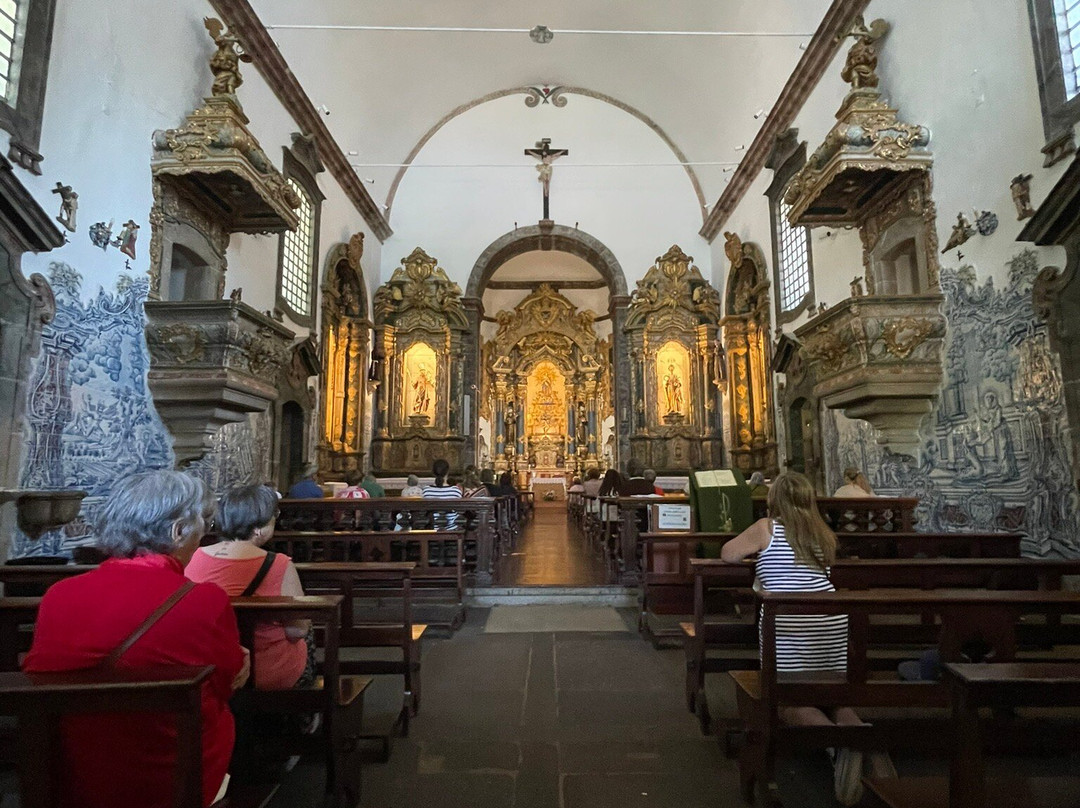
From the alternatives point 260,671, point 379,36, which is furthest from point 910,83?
point 379,36

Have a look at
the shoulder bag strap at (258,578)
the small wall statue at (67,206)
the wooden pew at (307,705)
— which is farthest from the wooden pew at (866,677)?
the small wall statue at (67,206)

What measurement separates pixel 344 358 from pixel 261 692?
1086 cm

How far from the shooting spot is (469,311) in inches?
588

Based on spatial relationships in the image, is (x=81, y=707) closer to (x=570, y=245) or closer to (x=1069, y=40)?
(x=1069, y=40)

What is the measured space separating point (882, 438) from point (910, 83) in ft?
12.1

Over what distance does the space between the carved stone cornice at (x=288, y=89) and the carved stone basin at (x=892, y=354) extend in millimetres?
7624

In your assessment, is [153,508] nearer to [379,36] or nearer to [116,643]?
[116,643]

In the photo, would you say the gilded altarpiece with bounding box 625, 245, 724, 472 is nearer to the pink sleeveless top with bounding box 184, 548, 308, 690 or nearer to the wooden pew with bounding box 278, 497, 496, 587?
the wooden pew with bounding box 278, 497, 496, 587

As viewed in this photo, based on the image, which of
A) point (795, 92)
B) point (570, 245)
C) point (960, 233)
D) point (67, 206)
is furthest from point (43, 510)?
point (570, 245)

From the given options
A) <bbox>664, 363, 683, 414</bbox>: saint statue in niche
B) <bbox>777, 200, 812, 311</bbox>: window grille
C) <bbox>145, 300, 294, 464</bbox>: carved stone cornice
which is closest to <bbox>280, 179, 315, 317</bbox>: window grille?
<bbox>145, 300, 294, 464</bbox>: carved stone cornice

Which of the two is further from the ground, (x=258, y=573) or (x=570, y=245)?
(x=570, y=245)

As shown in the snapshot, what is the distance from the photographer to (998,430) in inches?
214

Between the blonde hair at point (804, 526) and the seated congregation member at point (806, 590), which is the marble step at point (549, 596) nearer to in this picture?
the seated congregation member at point (806, 590)

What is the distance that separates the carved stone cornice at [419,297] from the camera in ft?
47.3
